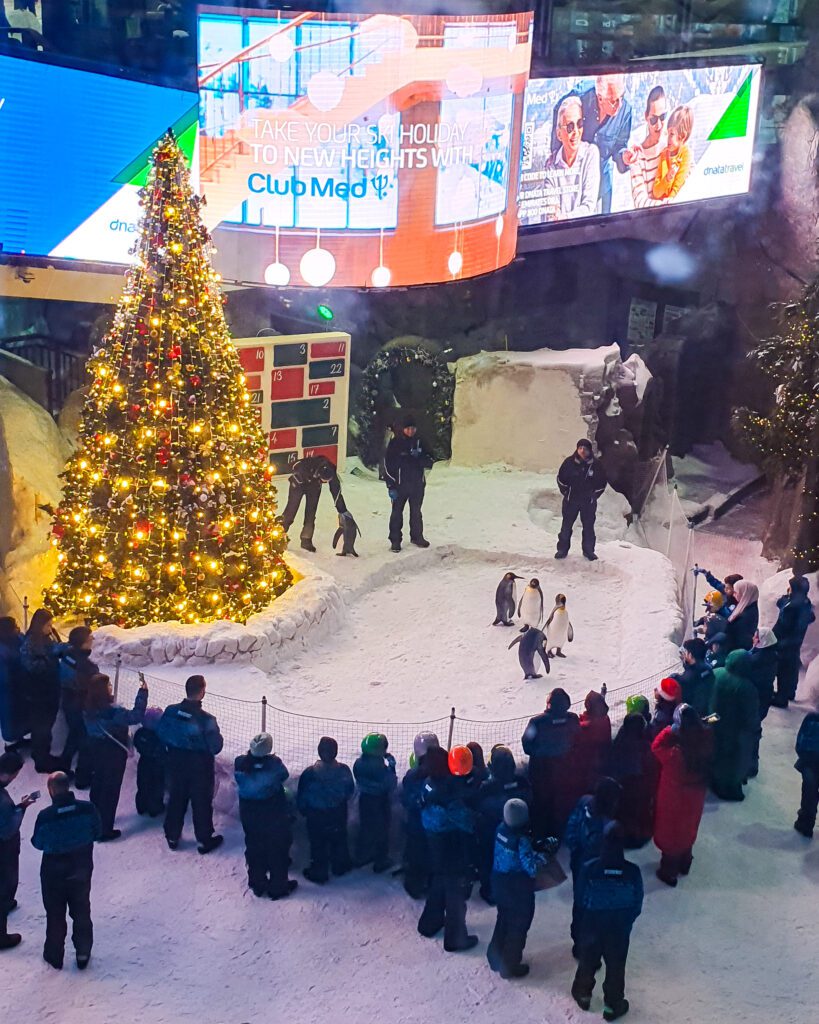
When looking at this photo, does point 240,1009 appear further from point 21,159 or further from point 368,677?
point 21,159

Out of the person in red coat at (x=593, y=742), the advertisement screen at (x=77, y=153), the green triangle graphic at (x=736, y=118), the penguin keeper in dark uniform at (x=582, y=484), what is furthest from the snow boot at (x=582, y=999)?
the green triangle graphic at (x=736, y=118)

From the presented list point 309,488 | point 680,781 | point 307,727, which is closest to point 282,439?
point 309,488

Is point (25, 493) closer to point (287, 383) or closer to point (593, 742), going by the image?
point (287, 383)

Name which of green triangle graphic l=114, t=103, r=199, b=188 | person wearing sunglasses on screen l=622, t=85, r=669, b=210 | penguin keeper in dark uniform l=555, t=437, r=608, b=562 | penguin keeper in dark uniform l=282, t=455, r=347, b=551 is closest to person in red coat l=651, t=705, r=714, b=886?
penguin keeper in dark uniform l=555, t=437, r=608, b=562

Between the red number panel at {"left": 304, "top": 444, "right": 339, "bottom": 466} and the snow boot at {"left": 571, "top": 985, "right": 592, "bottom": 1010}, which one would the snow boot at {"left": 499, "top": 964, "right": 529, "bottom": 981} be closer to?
Answer: the snow boot at {"left": 571, "top": 985, "right": 592, "bottom": 1010}

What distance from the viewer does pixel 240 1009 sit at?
602 cm

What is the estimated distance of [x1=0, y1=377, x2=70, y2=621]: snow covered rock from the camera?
9.41m

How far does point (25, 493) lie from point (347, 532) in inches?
97.1

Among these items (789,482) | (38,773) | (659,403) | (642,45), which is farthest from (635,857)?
(642,45)

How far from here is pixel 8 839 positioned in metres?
6.22

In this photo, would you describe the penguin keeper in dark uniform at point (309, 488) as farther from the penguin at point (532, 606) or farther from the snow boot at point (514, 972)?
the snow boot at point (514, 972)

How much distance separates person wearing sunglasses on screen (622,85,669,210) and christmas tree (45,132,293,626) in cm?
745

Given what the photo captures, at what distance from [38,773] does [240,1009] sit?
234 centimetres

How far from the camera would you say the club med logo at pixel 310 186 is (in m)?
10.6
